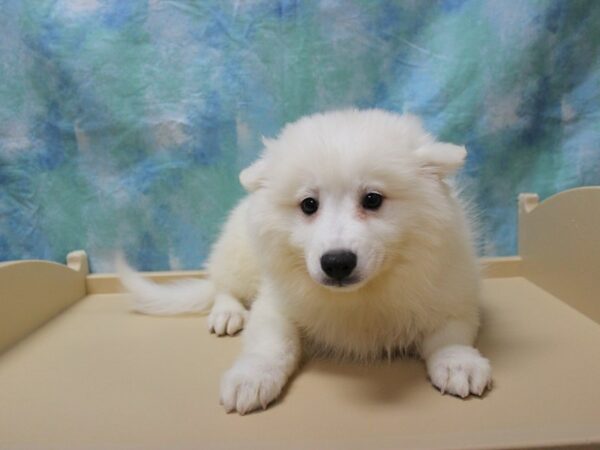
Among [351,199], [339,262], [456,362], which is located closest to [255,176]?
[351,199]

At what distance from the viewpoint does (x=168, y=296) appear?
261 cm

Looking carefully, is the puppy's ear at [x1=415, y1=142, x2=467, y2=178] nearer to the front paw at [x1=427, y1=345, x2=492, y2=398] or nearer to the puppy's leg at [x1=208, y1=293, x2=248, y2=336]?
the front paw at [x1=427, y1=345, x2=492, y2=398]

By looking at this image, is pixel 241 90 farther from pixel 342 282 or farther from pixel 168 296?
pixel 342 282

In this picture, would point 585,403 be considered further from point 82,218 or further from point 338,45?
point 82,218

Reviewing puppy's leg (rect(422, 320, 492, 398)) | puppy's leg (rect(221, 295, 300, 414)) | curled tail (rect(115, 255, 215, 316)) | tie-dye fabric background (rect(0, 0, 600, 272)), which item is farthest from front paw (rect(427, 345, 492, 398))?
tie-dye fabric background (rect(0, 0, 600, 272))

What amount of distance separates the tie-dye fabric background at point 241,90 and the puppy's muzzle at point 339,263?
147 centimetres

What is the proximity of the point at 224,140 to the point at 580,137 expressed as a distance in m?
1.78

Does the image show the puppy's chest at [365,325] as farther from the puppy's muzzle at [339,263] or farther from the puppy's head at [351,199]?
the puppy's muzzle at [339,263]

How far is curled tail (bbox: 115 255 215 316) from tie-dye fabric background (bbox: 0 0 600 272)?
451mm

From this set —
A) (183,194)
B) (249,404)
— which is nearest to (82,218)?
(183,194)

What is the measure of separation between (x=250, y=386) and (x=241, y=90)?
171 centimetres

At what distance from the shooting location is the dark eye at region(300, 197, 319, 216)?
5.71 feet

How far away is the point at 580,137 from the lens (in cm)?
275

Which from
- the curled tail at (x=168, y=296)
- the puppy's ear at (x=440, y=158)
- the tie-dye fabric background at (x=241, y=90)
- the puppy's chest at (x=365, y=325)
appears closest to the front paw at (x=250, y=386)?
the puppy's chest at (x=365, y=325)
